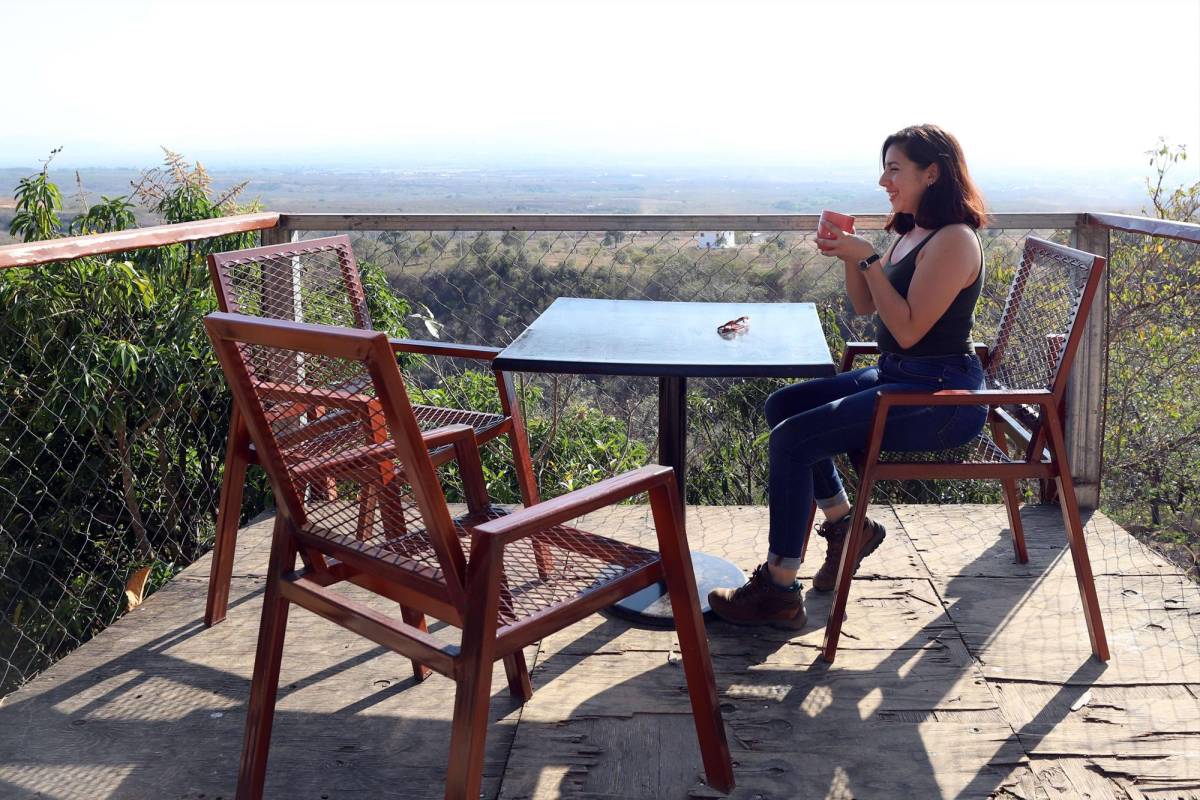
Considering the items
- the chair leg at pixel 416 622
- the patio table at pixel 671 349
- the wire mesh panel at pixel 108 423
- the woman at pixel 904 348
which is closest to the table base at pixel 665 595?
the patio table at pixel 671 349

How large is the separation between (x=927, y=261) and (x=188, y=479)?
294 cm

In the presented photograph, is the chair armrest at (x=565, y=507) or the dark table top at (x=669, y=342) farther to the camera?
the dark table top at (x=669, y=342)

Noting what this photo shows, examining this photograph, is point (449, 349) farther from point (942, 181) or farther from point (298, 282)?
point (942, 181)

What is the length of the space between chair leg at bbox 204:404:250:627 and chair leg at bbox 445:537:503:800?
1339 millimetres

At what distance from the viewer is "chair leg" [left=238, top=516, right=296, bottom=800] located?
188 cm

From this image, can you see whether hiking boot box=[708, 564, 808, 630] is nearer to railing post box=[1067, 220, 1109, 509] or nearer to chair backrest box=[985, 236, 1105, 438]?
chair backrest box=[985, 236, 1105, 438]

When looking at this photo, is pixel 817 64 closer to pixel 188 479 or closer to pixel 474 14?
pixel 474 14

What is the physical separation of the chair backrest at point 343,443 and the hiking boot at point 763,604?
42.7 inches

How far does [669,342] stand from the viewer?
2529 millimetres

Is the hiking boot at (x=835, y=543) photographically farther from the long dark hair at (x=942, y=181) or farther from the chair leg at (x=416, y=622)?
the chair leg at (x=416, y=622)

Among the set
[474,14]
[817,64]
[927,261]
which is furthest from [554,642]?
[817,64]

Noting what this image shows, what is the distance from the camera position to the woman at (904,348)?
2.46m

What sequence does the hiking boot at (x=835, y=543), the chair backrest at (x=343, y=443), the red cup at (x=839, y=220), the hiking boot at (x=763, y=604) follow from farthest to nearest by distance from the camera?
1. the hiking boot at (x=835, y=543)
2. the hiking boot at (x=763, y=604)
3. the red cup at (x=839, y=220)
4. the chair backrest at (x=343, y=443)

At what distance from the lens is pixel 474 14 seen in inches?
1839
